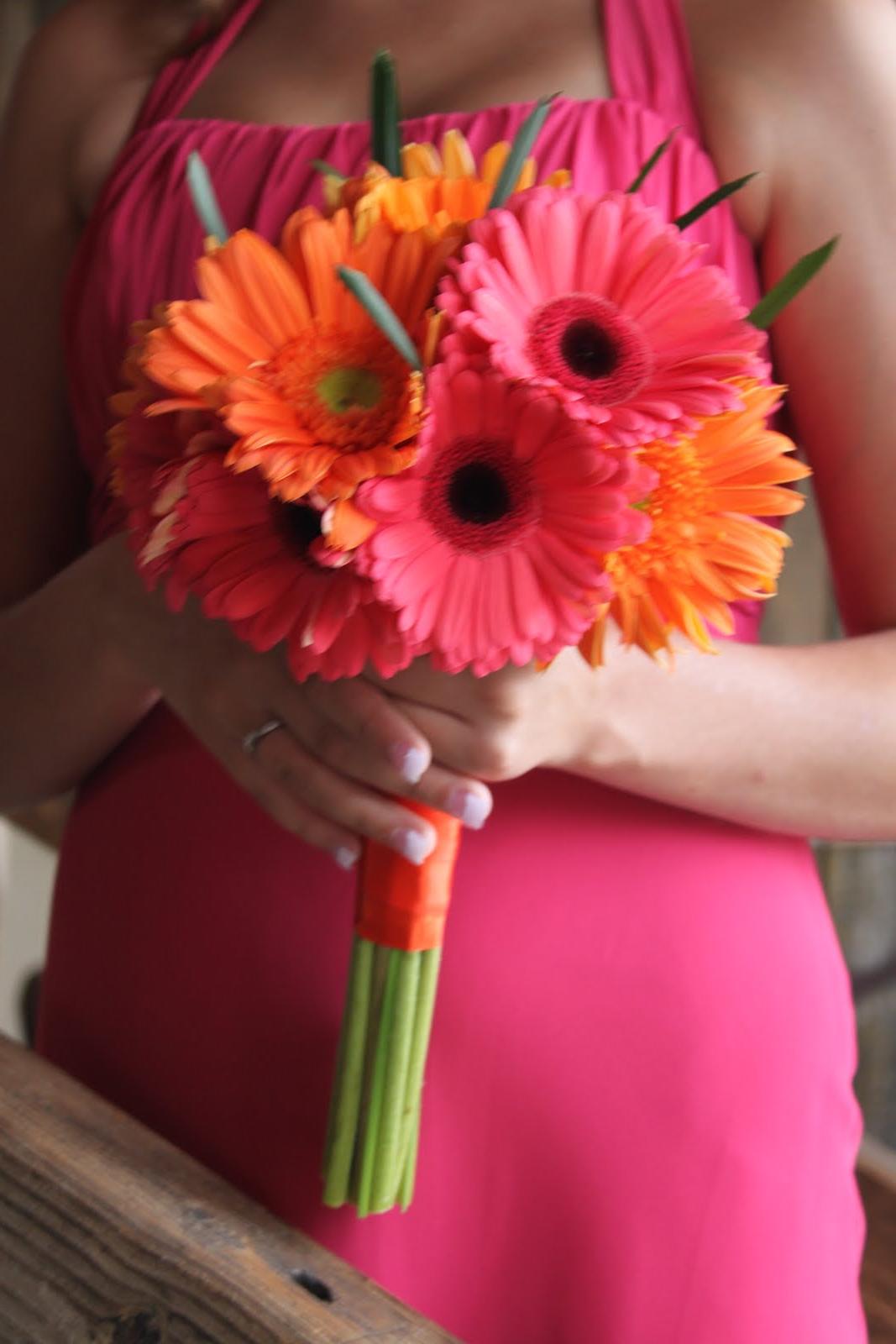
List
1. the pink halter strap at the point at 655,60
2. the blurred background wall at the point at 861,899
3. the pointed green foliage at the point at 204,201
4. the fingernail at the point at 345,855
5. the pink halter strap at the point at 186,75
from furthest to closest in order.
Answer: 1. the blurred background wall at the point at 861,899
2. the pink halter strap at the point at 186,75
3. the pink halter strap at the point at 655,60
4. the fingernail at the point at 345,855
5. the pointed green foliage at the point at 204,201

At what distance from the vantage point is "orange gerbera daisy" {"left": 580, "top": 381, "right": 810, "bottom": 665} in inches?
19.3

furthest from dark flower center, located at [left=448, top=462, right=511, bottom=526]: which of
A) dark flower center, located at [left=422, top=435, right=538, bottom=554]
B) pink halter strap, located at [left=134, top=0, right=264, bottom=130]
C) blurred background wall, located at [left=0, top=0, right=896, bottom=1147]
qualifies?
blurred background wall, located at [left=0, top=0, right=896, bottom=1147]

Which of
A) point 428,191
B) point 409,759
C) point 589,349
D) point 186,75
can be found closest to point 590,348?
point 589,349

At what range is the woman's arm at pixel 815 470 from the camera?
67 centimetres

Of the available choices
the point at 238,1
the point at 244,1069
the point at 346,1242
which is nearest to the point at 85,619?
the point at 244,1069

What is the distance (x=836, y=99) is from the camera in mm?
701

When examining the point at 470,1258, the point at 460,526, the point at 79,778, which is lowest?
the point at 470,1258

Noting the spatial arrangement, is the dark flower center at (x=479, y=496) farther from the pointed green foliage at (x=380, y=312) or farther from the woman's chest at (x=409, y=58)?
the woman's chest at (x=409, y=58)

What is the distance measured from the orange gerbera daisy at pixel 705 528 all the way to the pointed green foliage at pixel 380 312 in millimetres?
93

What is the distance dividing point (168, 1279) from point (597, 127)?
63cm

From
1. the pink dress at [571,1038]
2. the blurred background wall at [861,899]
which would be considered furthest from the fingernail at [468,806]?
the blurred background wall at [861,899]

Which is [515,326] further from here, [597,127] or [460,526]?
[597,127]

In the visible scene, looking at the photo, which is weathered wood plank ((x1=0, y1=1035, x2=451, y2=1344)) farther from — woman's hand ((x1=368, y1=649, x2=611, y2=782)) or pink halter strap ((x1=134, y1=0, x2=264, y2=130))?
pink halter strap ((x1=134, y1=0, x2=264, y2=130))

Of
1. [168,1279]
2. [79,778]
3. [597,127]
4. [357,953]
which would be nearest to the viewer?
[168,1279]
